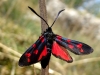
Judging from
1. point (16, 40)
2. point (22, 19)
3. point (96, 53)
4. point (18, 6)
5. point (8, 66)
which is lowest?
point (8, 66)

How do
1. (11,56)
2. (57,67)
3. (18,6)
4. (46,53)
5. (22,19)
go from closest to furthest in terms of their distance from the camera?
1. (46,53)
2. (11,56)
3. (57,67)
4. (22,19)
5. (18,6)

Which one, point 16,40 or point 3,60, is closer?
point 3,60

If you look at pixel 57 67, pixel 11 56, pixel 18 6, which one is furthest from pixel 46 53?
pixel 18 6

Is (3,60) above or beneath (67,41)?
above

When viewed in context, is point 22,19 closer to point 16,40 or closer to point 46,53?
point 16,40
